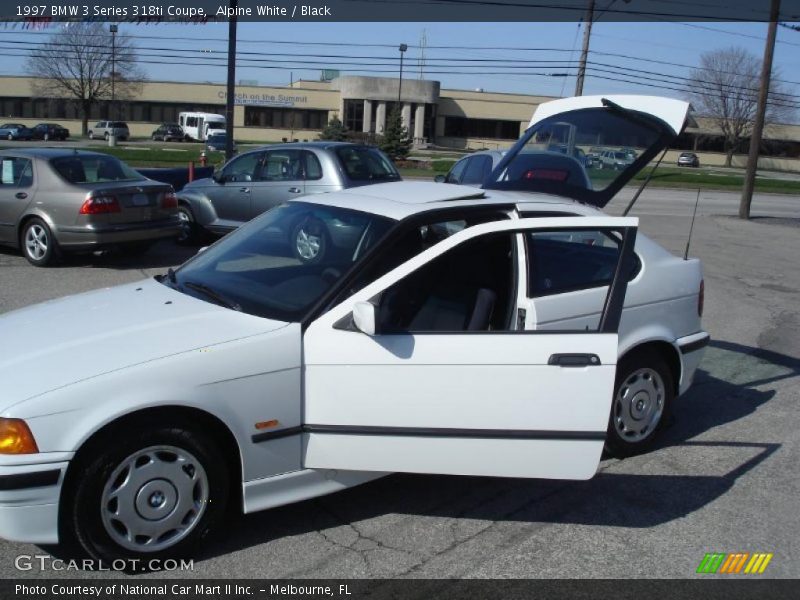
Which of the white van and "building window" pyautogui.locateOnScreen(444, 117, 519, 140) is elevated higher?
"building window" pyautogui.locateOnScreen(444, 117, 519, 140)

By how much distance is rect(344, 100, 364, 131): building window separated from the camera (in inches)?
3164

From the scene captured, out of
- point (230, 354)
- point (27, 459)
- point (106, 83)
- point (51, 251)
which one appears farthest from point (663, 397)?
point (106, 83)

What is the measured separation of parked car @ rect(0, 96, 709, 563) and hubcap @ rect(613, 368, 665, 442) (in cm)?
77

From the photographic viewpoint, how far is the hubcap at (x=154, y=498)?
348 cm

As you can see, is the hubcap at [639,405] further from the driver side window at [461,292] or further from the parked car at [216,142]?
the parked car at [216,142]

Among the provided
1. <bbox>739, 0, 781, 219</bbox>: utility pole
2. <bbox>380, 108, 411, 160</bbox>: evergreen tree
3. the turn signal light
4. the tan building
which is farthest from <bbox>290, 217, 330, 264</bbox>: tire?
the tan building

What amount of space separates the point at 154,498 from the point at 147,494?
41 millimetres

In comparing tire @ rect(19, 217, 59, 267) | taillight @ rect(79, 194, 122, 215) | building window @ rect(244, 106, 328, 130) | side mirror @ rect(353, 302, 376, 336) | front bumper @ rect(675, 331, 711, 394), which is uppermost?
building window @ rect(244, 106, 328, 130)

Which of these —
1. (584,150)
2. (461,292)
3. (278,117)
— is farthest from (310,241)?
(278,117)

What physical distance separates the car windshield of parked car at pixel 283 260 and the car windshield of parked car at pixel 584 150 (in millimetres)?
1818

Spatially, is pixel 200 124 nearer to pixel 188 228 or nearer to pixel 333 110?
pixel 333 110

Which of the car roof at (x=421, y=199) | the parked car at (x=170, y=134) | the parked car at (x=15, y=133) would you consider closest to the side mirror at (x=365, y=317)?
the car roof at (x=421, y=199)

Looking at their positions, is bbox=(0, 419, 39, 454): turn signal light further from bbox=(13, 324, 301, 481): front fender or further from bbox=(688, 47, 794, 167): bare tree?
bbox=(688, 47, 794, 167): bare tree

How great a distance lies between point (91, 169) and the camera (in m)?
10.8
